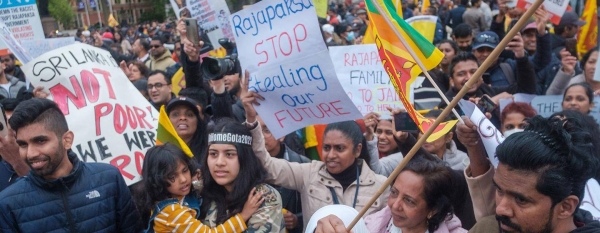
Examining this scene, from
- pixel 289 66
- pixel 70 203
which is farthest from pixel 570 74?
pixel 70 203

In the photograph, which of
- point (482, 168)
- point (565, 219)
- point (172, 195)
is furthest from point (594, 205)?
point (172, 195)

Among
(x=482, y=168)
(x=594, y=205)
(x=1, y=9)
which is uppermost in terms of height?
(x=1, y=9)

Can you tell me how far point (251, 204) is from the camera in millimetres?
3037

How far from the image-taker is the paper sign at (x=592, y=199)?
2.50 meters

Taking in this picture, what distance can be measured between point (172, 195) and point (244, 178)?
401 millimetres

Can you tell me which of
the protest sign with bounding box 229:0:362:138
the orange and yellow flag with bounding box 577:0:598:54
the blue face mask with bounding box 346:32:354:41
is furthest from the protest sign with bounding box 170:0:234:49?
the blue face mask with bounding box 346:32:354:41

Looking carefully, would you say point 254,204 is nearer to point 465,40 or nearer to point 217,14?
point 217,14

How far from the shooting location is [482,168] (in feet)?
8.16

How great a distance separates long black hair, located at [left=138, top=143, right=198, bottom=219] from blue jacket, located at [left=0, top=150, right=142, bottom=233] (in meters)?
0.14

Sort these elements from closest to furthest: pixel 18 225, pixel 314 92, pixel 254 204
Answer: pixel 18 225 < pixel 254 204 < pixel 314 92

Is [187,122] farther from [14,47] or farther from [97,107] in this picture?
[14,47]

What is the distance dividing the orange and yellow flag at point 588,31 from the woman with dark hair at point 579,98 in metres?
2.94

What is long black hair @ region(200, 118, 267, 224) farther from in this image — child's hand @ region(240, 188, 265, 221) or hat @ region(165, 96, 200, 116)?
hat @ region(165, 96, 200, 116)

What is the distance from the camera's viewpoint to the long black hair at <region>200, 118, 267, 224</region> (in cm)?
310
